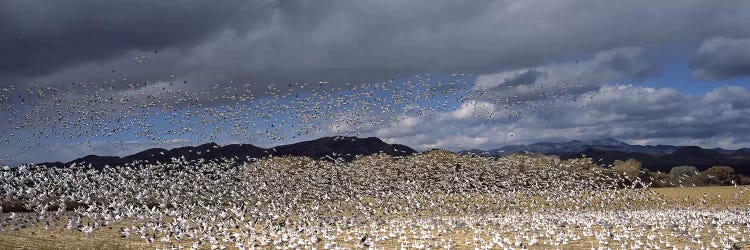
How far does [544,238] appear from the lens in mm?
26562

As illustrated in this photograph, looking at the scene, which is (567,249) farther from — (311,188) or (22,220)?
(311,188)

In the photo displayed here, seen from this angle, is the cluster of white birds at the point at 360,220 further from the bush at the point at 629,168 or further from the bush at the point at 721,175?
the bush at the point at 721,175

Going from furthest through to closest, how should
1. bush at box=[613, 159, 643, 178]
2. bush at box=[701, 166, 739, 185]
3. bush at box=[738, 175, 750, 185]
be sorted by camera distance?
bush at box=[701, 166, 739, 185] → bush at box=[738, 175, 750, 185] → bush at box=[613, 159, 643, 178]

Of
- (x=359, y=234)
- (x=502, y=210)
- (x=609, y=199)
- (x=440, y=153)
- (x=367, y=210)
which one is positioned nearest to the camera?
(x=359, y=234)

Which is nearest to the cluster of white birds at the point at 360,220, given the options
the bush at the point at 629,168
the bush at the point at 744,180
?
the bush at the point at 629,168

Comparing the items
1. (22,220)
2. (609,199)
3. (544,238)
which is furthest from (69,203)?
(609,199)

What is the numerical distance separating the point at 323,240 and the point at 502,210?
21970mm

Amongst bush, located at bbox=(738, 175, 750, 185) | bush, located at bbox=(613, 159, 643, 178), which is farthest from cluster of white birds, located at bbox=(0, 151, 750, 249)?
bush, located at bbox=(738, 175, 750, 185)

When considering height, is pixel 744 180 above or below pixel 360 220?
below

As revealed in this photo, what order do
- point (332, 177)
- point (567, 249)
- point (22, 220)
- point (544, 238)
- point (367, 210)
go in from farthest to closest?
point (332, 177) < point (367, 210) < point (22, 220) < point (544, 238) < point (567, 249)

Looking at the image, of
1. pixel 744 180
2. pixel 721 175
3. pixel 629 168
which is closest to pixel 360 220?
pixel 629 168

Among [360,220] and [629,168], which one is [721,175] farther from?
[360,220]

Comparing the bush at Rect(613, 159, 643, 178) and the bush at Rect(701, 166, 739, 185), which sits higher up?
the bush at Rect(613, 159, 643, 178)

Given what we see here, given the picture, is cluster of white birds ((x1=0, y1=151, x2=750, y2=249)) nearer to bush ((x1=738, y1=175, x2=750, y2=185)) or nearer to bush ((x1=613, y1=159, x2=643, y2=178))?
bush ((x1=613, y1=159, x2=643, y2=178))
